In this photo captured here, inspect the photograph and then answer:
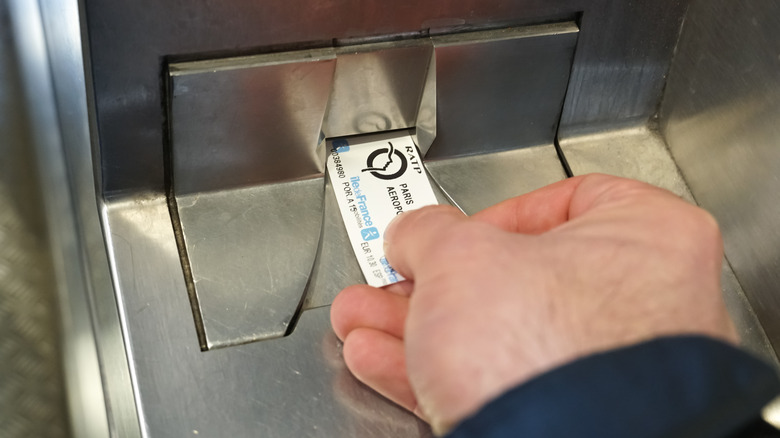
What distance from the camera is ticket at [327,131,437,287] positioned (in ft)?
2.43

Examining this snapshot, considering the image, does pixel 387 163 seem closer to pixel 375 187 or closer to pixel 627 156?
pixel 375 187

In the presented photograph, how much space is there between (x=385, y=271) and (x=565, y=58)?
290 mm

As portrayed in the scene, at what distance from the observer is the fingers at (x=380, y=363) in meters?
0.63

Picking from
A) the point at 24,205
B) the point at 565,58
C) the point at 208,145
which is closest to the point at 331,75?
the point at 208,145

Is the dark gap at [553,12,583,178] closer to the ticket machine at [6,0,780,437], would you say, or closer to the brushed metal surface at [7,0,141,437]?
the ticket machine at [6,0,780,437]

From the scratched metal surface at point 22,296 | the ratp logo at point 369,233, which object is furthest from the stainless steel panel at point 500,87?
the scratched metal surface at point 22,296

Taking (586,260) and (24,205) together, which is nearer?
(586,260)

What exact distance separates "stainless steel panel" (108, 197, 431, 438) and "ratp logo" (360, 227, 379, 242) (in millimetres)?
91

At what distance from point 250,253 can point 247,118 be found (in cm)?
13

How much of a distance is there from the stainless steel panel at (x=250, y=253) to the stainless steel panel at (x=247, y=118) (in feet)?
0.06

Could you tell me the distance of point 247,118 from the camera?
2.37 feet

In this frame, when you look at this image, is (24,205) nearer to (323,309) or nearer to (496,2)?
(323,309)

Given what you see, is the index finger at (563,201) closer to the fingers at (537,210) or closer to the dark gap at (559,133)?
the fingers at (537,210)

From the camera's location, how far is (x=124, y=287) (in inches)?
27.4
